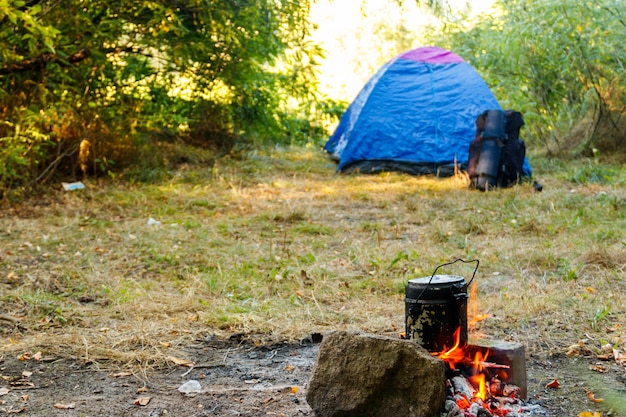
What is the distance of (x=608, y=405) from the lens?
2.74 m

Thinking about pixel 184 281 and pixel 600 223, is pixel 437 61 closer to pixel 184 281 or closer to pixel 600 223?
pixel 600 223

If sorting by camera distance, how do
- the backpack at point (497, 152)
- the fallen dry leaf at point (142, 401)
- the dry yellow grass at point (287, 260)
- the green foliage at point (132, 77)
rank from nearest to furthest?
the fallen dry leaf at point (142, 401) → the dry yellow grass at point (287, 260) → the green foliage at point (132, 77) → the backpack at point (497, 152)

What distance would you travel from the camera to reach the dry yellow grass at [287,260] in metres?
3.72

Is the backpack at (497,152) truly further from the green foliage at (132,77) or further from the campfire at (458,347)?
the campfire at (458,347)

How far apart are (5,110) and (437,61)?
604 centimetres

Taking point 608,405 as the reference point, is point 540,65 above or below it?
above

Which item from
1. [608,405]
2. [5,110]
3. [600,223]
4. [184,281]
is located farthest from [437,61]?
[608,405]

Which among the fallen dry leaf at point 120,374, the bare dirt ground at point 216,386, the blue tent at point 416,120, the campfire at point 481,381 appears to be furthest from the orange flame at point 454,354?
the blue tent at point 416,120

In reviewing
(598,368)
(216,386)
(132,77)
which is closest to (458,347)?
(598,368)

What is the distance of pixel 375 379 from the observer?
252 cm

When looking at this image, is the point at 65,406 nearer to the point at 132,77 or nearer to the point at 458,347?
the point at 458,347

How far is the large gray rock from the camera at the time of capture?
2.50 metres

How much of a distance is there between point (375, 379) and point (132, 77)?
7267mm

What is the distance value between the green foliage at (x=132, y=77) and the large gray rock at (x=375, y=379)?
4.40 meters
